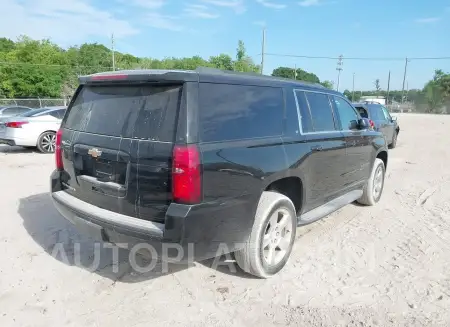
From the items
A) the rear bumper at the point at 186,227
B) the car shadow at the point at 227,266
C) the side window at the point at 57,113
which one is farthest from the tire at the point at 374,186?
the side window at the point at 57,113

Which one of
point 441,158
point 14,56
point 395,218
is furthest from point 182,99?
point 14,56

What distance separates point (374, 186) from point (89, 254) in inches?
175

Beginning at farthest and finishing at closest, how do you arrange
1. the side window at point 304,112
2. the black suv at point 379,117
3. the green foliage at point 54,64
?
the green foliage at point 54,64
the black suv at point 379,117
the side window at point 304,112

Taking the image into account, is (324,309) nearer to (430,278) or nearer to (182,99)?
(430,278)

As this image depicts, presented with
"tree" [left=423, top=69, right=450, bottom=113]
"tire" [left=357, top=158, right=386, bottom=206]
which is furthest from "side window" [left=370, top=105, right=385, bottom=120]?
"tree" [left=423, top=69, right=450, bottom=113]

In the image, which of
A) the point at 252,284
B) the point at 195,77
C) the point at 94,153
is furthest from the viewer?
the point at 252,284

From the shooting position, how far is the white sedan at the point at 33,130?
35.1ft

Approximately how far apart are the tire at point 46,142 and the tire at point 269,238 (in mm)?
9576

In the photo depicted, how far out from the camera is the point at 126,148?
2.90 meters

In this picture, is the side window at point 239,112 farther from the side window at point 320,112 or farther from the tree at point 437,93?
the tree at point 437,93

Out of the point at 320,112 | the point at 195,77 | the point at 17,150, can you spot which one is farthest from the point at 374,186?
the point at 17,150

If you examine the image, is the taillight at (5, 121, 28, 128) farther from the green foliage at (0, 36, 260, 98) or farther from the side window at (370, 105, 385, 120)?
the green foliage at (0, 36, 260, 98)

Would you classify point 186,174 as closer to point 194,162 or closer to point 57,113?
point 194,162

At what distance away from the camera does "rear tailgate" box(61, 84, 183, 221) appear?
278 cm
